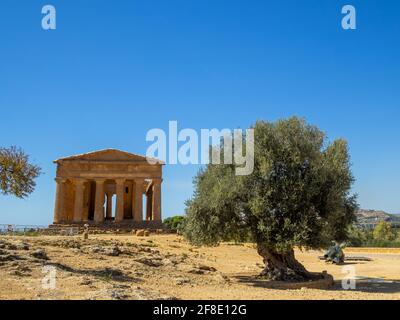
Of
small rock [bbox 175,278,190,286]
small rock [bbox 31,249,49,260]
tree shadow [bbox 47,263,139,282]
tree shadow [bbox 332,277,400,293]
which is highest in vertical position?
small rock [bbox 31,249,49,260]

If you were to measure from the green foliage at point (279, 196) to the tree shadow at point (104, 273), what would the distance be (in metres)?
→ 4.55

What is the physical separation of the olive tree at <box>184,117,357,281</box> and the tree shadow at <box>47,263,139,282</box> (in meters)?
4.54

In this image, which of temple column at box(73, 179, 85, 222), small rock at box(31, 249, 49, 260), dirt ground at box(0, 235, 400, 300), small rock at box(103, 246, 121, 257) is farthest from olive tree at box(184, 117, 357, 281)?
temple column at box(73, 179, 85, 222)

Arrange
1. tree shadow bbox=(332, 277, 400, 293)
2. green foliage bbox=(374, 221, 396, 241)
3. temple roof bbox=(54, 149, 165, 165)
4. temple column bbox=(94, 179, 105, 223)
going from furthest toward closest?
green foliage bbox=(374, 221, 396, 241) → temple roof bbox=(54, 149, 165, 165) → temple column bbox=(94, 179, 105, 223) → tree shadow bbox=(332, 277, 400, 293)

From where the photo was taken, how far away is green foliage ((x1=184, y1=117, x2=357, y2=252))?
21078mm

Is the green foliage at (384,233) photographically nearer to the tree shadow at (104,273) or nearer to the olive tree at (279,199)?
the olive tree at (279,199)

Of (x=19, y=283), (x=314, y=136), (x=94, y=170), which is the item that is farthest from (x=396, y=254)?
(x=19, y=283)

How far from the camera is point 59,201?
54094 mm

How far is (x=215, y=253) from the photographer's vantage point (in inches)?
1526

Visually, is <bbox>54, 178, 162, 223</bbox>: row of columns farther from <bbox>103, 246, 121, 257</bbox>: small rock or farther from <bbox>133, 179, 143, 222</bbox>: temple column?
<bbox>103, 246, 121, 257</bbox>: small rock

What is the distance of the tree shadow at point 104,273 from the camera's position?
18188 mm
